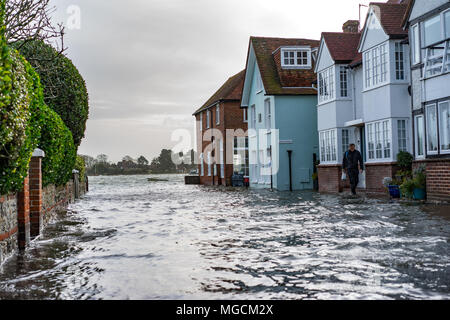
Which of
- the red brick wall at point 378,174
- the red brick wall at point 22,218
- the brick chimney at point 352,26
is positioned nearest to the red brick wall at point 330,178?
the red brick wall at point 378,174

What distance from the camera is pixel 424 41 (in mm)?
16828

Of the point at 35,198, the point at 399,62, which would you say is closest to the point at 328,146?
the point at 399,62

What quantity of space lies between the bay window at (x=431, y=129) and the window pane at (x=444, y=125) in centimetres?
29

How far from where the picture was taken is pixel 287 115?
29.2 metres

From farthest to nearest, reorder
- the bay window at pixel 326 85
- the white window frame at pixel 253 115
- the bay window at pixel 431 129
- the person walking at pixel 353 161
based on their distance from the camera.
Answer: the white window frame at pixel 253 115 < the bay window at pixel 326 85 < the person walking at pixel 353 161 < the bay window at pixel 431 129

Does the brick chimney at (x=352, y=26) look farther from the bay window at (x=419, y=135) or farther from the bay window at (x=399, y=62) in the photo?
the bay window at (x=419, y=135)

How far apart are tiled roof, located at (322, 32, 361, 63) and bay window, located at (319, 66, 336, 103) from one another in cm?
66

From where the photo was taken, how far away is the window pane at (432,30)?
16.1m

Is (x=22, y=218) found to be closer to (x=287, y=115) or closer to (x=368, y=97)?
(x=368, y=97)

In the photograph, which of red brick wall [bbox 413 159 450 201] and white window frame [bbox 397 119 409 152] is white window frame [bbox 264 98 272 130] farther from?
red brick wall [bbox 413 159 450 201]

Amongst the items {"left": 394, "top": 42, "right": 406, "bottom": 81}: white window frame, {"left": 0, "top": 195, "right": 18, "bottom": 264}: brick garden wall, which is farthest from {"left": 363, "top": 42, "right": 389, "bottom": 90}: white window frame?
{"left": 0, "top": 195, "right": 18, "bottom": 264}: brick garden wall

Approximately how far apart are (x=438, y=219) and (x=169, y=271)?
6.91m

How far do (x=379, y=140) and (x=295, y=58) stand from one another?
1149 cm

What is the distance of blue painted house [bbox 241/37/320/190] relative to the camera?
95.1 feet
